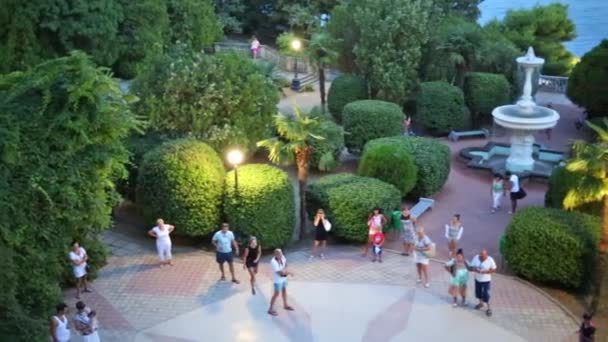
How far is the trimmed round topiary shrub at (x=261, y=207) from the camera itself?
714 inches

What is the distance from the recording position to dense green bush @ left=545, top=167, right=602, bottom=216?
18.6 m

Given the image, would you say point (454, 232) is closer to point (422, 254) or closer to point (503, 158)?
point (422, 254)

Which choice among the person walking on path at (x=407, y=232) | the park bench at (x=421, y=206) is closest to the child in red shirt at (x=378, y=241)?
the person walking on path at (x=407, y=232)

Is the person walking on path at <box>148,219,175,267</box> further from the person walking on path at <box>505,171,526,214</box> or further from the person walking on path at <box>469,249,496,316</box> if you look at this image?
the person walking on path at <box>505,171,526,214</box>

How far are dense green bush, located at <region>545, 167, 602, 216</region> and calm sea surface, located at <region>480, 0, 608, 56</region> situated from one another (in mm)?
51037

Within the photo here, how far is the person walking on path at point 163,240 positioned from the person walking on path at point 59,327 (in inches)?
166

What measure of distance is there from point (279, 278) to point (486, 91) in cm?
1918

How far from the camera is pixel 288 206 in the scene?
18.7m

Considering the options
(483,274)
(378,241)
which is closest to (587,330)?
(483,274)

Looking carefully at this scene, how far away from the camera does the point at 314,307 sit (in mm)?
15734

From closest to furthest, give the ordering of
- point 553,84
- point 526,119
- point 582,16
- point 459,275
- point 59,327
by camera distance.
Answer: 1. point 59,327
2. point 459,275
3. point 526,119
4. point 553,84
5. point 582,16

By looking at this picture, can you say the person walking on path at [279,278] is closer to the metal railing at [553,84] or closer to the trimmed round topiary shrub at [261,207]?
the trimmed round topiary shrub at [261,207]

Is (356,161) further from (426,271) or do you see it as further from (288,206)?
(426,271)

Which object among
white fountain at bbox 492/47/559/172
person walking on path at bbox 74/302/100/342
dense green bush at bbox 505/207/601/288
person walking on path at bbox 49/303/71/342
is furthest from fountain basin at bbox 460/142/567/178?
person walking on path at bbox 49/303/71/342
